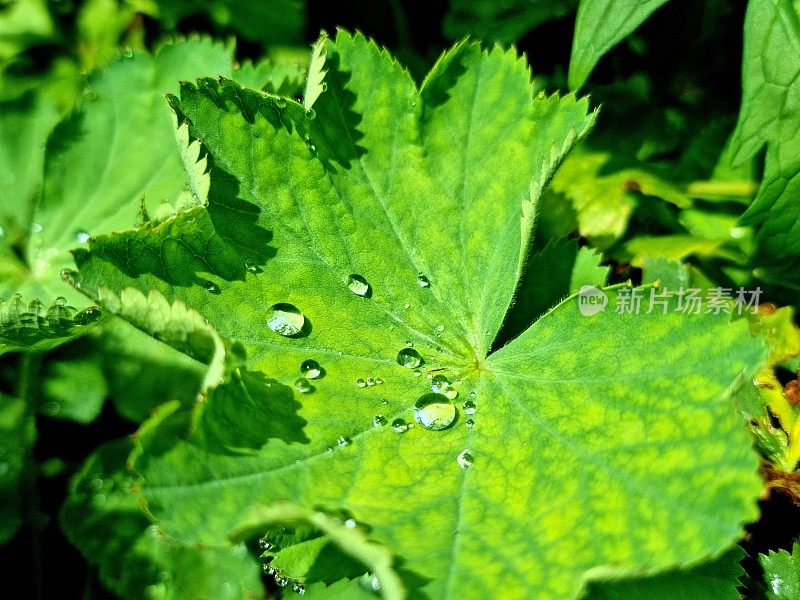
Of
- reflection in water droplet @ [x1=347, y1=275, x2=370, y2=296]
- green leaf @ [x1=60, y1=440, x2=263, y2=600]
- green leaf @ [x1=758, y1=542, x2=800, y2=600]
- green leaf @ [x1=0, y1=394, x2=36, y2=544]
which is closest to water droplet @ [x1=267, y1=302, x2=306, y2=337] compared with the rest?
reflection in water droplet @ [x1=347, y1=275, x2=370, y2=296]

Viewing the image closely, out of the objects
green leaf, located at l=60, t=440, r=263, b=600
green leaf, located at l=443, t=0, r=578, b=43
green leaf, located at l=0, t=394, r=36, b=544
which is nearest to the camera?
green leaf, located at l=60, t=440, r=263, b=600

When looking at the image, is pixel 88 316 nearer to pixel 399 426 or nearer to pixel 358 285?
pixel 358 285

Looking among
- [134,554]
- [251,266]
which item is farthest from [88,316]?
[134,554]

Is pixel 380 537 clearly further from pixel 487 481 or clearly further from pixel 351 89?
pixel 351 89

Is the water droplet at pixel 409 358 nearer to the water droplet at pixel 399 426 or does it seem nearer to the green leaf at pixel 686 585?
the water droplet at pixel 399 426

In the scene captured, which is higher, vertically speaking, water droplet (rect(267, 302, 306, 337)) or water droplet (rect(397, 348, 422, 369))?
water droplet (rect(267, 302, 306, 337))

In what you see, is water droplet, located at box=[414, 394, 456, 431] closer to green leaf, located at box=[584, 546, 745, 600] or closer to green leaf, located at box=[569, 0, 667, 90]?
green leaf, located at box=[584, 546, 745, 600]
